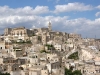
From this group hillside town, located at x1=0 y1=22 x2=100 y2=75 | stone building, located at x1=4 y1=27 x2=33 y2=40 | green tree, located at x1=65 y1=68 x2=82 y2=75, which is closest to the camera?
hillside town, located at x1=0 y1=22 x2=100 y2=75

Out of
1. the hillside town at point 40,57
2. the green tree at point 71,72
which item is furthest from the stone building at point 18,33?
the green tree at point 71,72

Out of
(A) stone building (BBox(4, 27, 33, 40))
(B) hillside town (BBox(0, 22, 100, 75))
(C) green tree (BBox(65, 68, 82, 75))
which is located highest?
(A) stone building (BBox(4, 27, 33, 40))

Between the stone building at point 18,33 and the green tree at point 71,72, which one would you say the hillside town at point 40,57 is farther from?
→ the green tree at point 71,72

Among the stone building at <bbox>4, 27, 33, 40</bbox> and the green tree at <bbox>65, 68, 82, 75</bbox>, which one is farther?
the stone building at <bbox>4, 27, 33, 40</bbox>

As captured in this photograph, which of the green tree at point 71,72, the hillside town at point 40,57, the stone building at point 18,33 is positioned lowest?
the green tree at point 71,72

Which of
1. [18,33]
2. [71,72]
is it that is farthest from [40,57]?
[18,33]

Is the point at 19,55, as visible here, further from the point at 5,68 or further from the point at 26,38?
the point at 26,38

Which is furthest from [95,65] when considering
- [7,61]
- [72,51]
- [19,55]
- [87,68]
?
[7,61]

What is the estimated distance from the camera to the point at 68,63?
3666 cm

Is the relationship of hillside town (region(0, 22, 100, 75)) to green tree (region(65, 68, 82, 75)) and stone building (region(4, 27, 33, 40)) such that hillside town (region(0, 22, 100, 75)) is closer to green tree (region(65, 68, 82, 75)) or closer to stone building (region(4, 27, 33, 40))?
stone building (region(4, 27, 33, 40))

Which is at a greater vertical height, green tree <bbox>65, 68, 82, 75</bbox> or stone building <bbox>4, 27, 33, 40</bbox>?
stone building <bbox>4, 27, 33, 40</bbox>

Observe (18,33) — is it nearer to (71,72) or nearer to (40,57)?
(40,57)

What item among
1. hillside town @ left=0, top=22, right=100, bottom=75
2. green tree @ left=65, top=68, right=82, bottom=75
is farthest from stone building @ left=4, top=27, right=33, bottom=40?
green tree @ left=65, top=68, right=82, bottom=75

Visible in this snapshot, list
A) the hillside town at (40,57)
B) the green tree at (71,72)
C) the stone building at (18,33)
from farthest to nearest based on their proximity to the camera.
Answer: the stone building at (18,33) → the green tree at (71,72) → the hillside town at (40,57)
